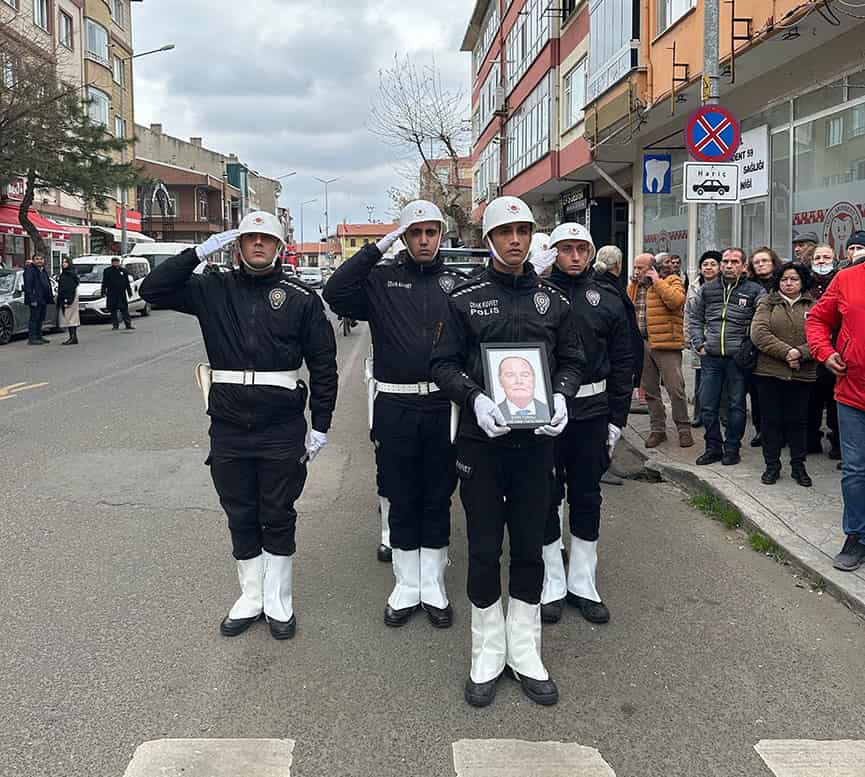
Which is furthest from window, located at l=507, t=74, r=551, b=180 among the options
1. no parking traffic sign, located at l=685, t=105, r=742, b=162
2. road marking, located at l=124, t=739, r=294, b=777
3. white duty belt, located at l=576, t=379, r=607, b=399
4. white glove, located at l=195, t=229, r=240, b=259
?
road marking, located at l=124, t=739, r=294, b=777

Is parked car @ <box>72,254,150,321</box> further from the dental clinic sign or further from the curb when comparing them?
the curb

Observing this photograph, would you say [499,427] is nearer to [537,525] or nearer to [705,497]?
[537,525]

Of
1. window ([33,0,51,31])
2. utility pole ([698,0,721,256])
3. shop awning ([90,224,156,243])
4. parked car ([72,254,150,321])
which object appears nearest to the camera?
utility pole ([698,0,721,256])

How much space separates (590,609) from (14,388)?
33.7 feet

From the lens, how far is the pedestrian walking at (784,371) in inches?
263

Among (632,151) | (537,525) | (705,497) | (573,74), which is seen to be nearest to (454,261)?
(705,497)

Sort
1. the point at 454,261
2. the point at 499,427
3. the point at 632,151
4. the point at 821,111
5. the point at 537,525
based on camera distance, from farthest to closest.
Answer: the point at 632,151, the point at 821,111, the point at 454,261, the point at 537,525, the point at 499,427

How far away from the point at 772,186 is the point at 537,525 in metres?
11.1

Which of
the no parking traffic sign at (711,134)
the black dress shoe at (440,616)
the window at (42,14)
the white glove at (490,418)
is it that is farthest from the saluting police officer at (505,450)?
the window at (42,14)

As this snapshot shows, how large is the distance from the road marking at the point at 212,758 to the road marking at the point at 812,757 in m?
1.77

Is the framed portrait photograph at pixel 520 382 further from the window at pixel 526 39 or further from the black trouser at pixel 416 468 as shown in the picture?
the window at pixel 526 39

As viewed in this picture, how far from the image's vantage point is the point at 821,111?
37.6 feet

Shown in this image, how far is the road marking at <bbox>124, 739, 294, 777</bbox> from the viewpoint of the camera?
9.84 feet

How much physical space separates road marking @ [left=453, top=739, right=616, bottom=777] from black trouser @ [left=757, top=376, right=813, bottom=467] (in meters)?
4.32
